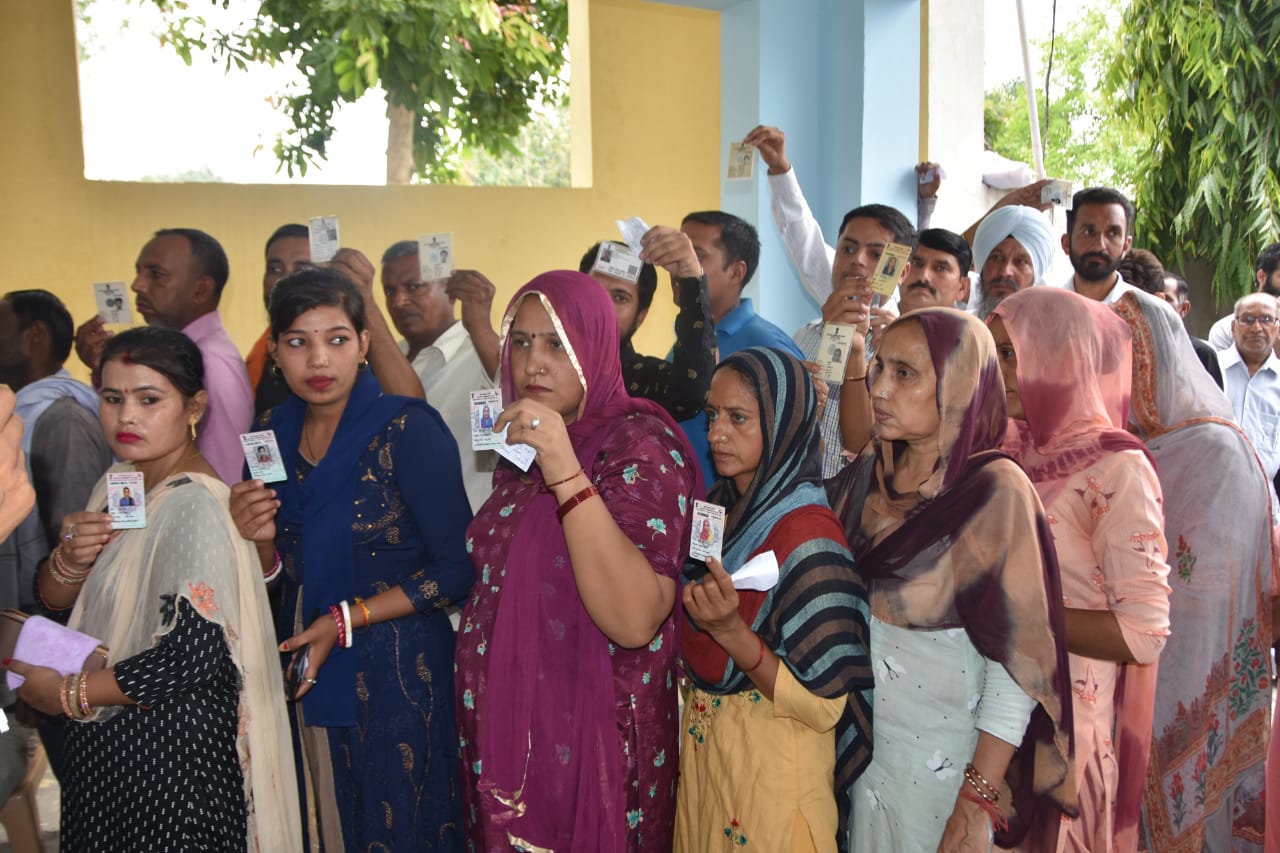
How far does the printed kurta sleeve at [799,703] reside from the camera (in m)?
1.94

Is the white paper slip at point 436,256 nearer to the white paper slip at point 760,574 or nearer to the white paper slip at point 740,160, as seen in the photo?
the white paper slip at point 740,160

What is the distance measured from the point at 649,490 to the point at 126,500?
1172 mm

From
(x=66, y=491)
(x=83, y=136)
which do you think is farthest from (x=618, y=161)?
(x=66, y=491)

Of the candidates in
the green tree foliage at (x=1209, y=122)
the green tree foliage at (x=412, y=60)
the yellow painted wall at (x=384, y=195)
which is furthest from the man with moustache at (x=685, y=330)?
the green tree foliage at (x=1209, y=122)

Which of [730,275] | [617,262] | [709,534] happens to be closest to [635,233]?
[617,262]

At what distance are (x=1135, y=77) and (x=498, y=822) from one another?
8.17 m

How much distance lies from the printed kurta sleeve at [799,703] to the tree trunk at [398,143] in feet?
17.3

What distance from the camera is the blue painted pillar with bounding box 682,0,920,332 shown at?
480cm

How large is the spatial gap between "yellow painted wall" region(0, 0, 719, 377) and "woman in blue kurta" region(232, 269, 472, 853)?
10.7 ft

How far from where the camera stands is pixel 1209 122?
303 inches

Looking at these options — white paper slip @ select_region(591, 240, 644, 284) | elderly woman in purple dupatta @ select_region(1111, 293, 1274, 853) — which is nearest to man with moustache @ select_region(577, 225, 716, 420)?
white paper slip @ select_region(591, 240, 644, 284)

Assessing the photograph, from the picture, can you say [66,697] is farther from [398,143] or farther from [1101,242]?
[398,143]

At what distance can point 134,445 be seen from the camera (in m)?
2.26

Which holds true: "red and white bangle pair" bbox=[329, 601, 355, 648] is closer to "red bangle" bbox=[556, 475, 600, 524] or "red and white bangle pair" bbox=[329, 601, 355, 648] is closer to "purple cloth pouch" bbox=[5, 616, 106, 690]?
"purple cloth pouch" bbox=[5, 616, 106, 690]
